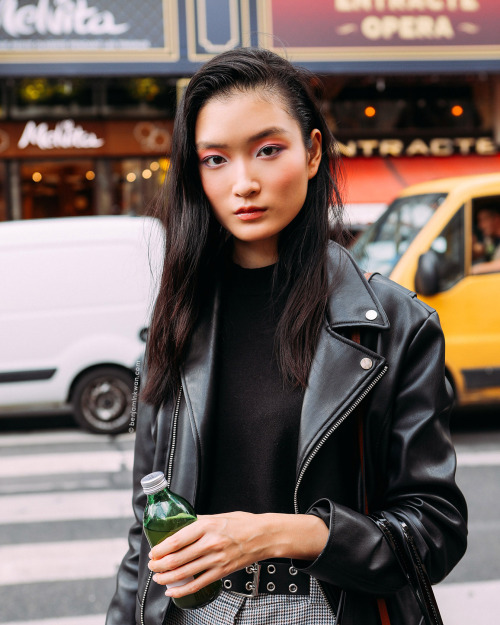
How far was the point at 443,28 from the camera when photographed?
36.5ft

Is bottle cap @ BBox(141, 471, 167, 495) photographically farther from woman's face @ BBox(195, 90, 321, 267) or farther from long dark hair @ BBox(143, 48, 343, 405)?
woman's face @ BBox(195, 90, 321, 267)

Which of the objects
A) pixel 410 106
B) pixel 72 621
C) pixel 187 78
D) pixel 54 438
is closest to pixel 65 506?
pixel 72 621

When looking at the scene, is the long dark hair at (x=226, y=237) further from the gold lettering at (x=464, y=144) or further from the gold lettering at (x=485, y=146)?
the gold lettering at (x=485, y=146)

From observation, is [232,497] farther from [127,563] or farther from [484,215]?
[484,215]

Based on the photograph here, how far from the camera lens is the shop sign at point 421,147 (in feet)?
42.3

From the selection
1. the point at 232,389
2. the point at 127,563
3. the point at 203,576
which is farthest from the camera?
the point at 127,563

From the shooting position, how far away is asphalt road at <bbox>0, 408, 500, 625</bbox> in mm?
3797

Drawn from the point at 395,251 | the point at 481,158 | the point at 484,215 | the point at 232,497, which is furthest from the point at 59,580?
the point at 481,158

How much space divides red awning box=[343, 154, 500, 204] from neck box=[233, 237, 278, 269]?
10.5 m

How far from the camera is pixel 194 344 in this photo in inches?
62.2

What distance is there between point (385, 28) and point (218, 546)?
1107 cm

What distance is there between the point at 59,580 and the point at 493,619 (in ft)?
7.47

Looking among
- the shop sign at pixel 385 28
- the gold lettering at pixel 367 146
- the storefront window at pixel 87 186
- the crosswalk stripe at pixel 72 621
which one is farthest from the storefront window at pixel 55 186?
the crosswalk stripe at pixel 72 621

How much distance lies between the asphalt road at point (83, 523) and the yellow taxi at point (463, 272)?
0.70 m
